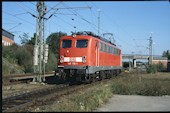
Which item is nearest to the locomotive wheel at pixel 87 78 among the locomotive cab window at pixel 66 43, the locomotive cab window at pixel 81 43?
the locomotive cab window at pixel 81 43

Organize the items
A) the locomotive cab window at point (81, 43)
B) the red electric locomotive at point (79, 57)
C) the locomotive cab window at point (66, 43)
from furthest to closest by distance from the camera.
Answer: the locomotive cab window at point (66, 43), the locomotive cab window at point (81, 43), the red electric locomotive at point (79, 57)

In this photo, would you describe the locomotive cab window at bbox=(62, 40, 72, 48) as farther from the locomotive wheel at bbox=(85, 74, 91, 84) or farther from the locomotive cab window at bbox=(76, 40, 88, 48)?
the locomotive wheel at bbox=(85, 74, 91, 84)

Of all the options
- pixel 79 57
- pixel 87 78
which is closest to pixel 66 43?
pixel 79 57

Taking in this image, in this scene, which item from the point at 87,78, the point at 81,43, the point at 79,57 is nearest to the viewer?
the point at 79,57

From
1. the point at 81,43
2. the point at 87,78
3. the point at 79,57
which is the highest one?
the point at 81,43

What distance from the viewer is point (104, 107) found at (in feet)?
41.8

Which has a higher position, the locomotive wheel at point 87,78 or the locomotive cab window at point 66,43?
the locomotive cab window at point 66,43

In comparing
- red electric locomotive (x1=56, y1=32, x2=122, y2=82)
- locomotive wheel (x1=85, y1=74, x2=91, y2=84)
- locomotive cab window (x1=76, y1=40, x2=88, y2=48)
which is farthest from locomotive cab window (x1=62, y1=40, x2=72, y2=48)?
locomotive wheel (x1=85, y1=74, x2=91, y2=84)

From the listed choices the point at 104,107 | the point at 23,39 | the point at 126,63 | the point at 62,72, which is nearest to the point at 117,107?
the point at 104,107

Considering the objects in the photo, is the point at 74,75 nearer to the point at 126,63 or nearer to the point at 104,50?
the point at 104,50

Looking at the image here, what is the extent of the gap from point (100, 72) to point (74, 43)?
15.5ft

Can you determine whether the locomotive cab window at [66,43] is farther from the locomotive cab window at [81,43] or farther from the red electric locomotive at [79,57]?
the locomotive cab window at [81,43]

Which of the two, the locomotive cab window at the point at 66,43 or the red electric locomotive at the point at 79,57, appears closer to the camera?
the red electric locomotive at the point at 79,57

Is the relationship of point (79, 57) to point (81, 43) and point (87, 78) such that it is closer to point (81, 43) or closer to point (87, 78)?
point (81, 43)
